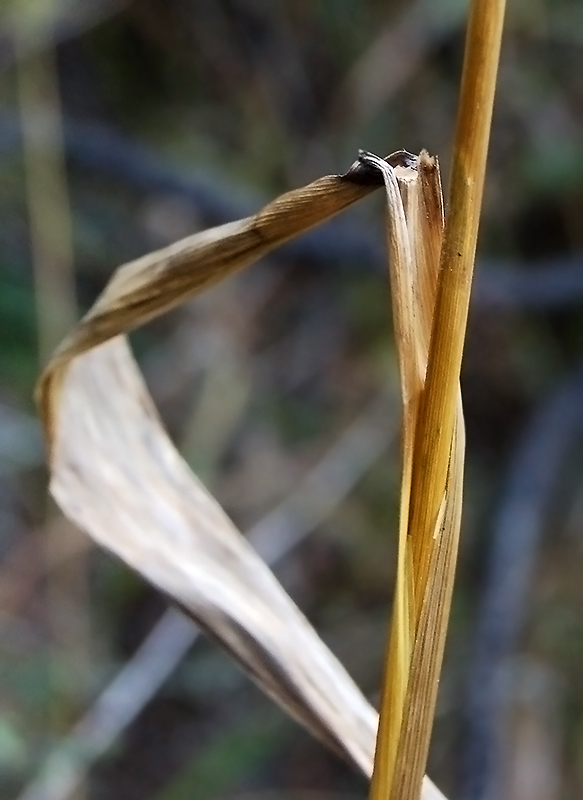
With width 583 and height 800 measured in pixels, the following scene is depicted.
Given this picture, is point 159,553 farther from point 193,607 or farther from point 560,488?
point 560,488

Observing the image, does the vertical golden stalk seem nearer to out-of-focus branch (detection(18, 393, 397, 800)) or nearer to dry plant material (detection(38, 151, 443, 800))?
dry plant material (detection(38, 151, 443, 800))

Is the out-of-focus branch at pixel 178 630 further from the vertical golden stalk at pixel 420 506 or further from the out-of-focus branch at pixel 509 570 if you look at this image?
the vertical golden stalk at pixel 420 506

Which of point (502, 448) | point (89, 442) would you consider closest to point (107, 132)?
point (502, 448)

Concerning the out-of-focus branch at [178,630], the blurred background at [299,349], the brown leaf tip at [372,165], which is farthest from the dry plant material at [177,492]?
the blurred background at [299,349]

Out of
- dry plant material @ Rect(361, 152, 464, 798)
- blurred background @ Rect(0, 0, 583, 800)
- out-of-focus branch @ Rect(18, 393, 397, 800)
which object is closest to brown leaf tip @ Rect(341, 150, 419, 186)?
dry plant material @ Rect(361, 152, 464, 798)

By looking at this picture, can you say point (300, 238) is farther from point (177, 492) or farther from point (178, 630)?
point (177, 492)

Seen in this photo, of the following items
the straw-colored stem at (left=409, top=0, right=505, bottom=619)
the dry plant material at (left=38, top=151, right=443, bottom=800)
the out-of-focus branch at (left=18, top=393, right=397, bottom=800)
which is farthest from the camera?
the out-of-focus branch at (left=18, top=393, right=397, bottom=800)
